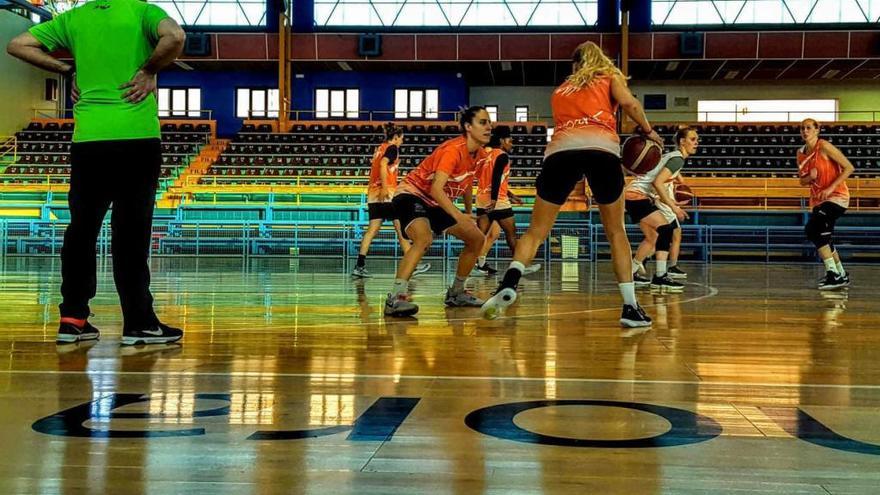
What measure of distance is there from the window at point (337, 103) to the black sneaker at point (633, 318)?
27221 millimetres

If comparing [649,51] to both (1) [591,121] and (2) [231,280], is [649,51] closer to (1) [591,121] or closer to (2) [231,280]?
(2) [231,280]

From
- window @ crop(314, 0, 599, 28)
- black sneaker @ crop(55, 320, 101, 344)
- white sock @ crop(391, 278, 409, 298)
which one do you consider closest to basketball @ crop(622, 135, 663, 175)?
white sock @ crop(391, 278, 409, 298)

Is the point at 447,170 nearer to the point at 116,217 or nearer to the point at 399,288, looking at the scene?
the point at 399,288

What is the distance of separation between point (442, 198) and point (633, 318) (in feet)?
4.56

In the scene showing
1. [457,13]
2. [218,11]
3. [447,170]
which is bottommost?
[447,170]

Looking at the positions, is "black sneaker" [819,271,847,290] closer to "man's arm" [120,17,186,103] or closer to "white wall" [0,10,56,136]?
"man's arm" [120,17,186,103]

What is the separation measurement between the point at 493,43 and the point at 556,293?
70.6 ft

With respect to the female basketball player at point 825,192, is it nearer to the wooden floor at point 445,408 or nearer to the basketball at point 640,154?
the basketball at point 640,154

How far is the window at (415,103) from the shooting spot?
3117cm

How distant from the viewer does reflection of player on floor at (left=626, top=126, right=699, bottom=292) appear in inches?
315

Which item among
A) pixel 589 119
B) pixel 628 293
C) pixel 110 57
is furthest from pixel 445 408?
pixel 589 119

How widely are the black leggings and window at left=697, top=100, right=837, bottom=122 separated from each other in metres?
28.7

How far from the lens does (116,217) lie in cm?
395

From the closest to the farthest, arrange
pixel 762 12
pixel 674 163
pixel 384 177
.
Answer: pixel 674 163, pixel 384 177, pixel 762 12
